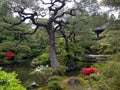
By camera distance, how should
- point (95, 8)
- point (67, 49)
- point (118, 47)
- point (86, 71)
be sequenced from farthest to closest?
point (67, 49)
point (95, 8)
point (86, 71)
point (118, 47)

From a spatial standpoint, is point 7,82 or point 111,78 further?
point 111,78

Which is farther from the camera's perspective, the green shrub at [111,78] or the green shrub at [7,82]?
the green shrub at [111,78]

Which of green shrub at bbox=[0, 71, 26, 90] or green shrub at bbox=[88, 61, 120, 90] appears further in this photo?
green shrub at bbox=[88, 61, 120, 90]

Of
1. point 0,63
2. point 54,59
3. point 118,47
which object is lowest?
point 0,63

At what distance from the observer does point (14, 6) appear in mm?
17703

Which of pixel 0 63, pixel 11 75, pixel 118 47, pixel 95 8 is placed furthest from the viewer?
pixel 0 63

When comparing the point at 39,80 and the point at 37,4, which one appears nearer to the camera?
the point at 39,80

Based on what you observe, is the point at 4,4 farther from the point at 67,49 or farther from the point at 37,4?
the point at 67,49

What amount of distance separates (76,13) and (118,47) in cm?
962

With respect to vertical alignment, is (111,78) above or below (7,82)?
below

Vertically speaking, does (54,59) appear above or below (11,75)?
below

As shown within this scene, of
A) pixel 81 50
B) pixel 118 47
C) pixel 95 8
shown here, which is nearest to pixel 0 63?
pixel 81 50

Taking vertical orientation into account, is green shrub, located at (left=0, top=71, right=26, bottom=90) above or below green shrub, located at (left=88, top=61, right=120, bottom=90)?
above

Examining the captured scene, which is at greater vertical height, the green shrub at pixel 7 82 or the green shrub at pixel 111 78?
the green shrub at pixel 7 82
